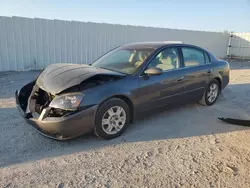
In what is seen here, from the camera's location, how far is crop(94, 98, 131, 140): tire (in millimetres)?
3438

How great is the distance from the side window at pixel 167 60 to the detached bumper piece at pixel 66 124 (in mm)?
1555

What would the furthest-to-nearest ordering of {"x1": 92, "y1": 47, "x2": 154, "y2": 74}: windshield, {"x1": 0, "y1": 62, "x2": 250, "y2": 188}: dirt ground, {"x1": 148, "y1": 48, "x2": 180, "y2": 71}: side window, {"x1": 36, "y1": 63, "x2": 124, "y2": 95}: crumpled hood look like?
1. {"x1": 148, "y1": 48, "x2": 180, "y2": 71}: side window
2. {"x1": 92, "y1": 47, "x2": 154, "y2": 74}: windshield
3. {"x1": 36, "y1": 63, "x2": 124, "y2": 95}: crumpled hood
4. {"x1": 0, "y1": 62, "x2": 250, "y2": 188}: dirt ground

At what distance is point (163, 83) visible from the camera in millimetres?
4203

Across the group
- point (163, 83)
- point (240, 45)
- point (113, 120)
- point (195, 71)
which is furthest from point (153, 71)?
point (240, 45)

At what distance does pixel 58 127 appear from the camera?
3135 mm

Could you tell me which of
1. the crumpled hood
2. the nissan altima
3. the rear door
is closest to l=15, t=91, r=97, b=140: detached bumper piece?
the nissan altima

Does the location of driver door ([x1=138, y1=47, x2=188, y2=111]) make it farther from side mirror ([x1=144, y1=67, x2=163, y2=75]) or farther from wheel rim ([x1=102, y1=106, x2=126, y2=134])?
wheel rim ([x1=102, y1=106, x2=126, y2=134])

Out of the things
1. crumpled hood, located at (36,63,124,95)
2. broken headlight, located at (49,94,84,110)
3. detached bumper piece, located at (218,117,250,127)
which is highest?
crumpled hood, located at (36,63,124,95)

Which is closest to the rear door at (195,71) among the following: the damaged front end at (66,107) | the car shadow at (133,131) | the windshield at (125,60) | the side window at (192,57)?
the side window at (192,57)

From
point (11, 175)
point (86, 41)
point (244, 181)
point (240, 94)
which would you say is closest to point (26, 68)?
point (86, 41)

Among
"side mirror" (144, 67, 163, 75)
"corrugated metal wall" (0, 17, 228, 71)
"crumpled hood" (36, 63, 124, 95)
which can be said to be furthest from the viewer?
"corrugated metal wall" (0, 17, 228, 71)

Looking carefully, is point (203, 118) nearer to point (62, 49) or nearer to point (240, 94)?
point (240, 94)

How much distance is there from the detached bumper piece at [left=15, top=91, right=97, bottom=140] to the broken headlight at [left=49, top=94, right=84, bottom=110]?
0.11 metres

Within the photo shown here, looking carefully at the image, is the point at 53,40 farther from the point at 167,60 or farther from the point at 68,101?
the point at 68,101
